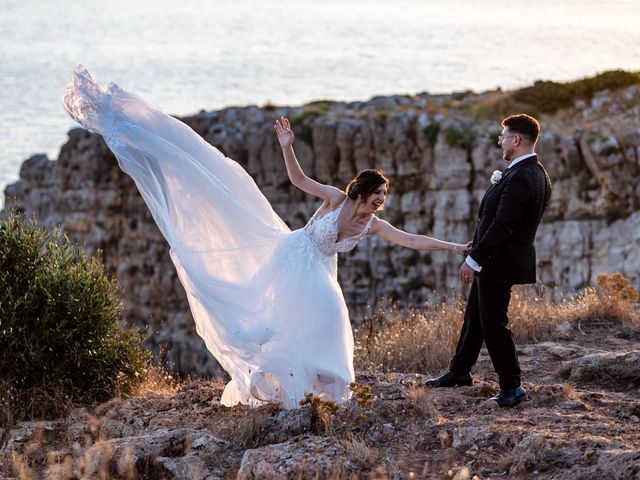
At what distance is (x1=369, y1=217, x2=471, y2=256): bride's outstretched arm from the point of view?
8.51 m

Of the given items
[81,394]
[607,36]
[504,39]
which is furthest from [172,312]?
[504,39]

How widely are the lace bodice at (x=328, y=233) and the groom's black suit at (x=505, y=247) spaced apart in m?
0.97

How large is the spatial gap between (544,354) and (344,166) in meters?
25.7

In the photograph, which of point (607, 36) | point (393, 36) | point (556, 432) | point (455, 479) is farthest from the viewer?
point (393, 36)

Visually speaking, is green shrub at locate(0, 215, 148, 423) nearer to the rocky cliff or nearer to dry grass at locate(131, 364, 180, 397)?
dry grass at locate(131, 364, 180, 397)

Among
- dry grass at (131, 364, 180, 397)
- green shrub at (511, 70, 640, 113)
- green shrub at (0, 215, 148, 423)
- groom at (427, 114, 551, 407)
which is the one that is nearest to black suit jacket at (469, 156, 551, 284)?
groom at (427, 114, 551, 407)

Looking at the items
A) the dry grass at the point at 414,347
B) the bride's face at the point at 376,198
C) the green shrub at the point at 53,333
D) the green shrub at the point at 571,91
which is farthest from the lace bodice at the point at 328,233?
the green shrub at the point at 571,91

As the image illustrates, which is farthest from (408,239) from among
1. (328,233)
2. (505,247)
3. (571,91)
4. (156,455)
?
(571,91)

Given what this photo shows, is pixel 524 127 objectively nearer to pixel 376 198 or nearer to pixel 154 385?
pixel 376 198

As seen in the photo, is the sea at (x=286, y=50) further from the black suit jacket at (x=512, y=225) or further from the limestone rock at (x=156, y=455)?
the limestone rock at (x=156, y=455)

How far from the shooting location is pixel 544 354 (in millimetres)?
10852

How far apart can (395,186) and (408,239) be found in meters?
27.2

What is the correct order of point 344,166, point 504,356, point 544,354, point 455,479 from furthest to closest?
point 344,166, point 544,354, point 504,356, point 455,479

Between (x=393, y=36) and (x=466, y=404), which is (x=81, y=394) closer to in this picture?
(x=466, y=404)
